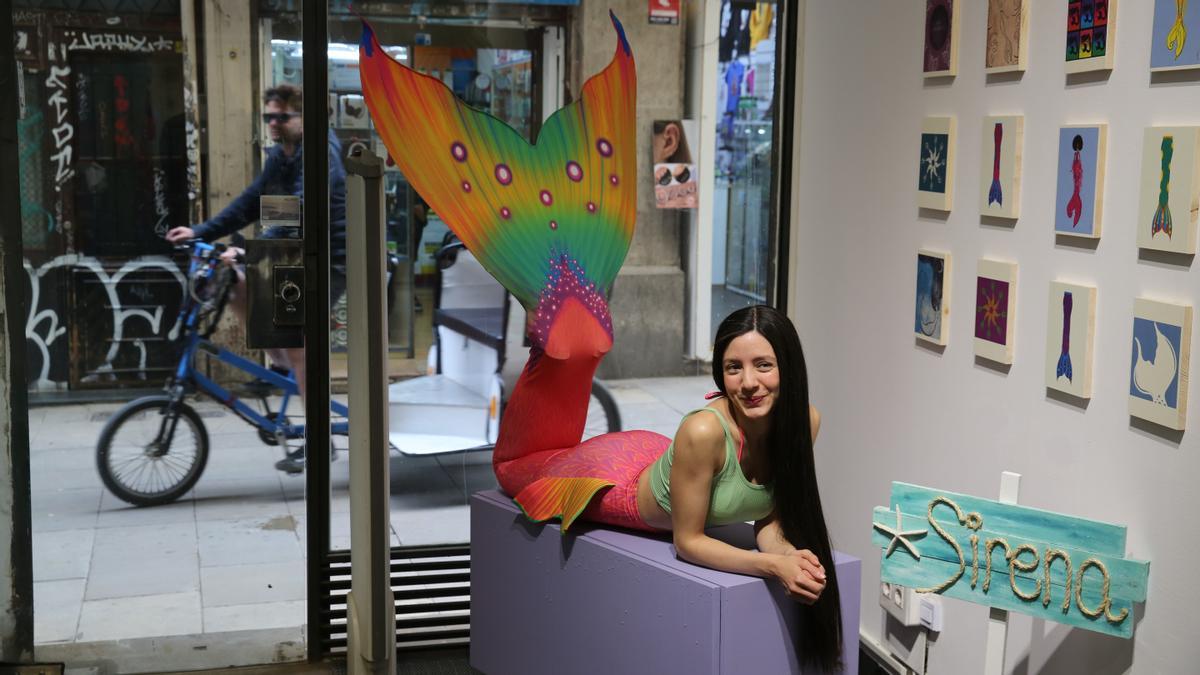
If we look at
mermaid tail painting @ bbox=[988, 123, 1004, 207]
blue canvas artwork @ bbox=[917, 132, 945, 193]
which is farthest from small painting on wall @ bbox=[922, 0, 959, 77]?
mermaid tail painting @ bbox=[988, 123, 1004, 207]

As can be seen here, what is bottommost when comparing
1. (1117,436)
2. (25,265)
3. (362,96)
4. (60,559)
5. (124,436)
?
(60,559)

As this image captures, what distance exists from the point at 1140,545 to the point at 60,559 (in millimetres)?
2725

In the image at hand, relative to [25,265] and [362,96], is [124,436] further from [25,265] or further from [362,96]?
[362,96]

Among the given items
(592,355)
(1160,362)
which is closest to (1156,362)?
(1160,362)

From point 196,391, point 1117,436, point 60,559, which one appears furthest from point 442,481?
point 1117,436

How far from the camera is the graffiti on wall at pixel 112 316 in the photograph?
3385mm

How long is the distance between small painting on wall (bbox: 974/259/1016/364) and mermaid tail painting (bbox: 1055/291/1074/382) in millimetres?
210

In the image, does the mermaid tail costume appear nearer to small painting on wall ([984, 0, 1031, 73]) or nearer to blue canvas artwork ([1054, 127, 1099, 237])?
small painting on wall ([984, 0, 1031, 73])

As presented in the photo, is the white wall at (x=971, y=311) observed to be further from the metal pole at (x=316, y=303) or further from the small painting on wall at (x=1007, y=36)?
the metal pole at (x=316, y=303)

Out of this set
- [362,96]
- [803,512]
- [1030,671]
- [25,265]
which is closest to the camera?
[803,512]

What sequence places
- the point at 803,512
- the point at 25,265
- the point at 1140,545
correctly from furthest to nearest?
the point at 25,265, the point at 803,512, the point at 1140,545

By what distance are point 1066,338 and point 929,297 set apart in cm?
59

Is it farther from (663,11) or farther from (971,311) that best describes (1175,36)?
(663,11)

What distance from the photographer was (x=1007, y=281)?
9.23ft
